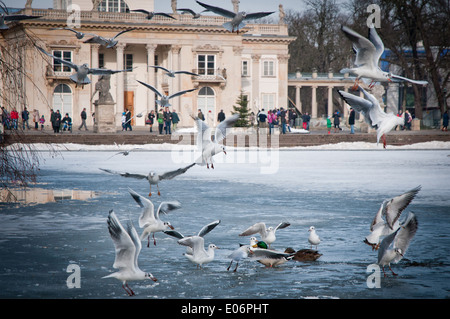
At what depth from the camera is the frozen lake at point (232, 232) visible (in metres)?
7.85

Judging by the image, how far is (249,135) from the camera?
4081 cm

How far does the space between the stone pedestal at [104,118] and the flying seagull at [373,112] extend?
31064 millimetres

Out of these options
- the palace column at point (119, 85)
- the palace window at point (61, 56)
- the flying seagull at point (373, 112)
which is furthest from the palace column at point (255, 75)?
the flying seagull at point (373, 112)

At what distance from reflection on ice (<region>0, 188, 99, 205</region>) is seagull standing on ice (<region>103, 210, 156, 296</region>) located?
798 centimetres

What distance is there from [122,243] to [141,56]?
59.8 m

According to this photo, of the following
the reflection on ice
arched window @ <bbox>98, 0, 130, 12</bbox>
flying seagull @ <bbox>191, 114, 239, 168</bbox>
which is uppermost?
arched window @ <bbox>98, 0, 130, 12</bbox>

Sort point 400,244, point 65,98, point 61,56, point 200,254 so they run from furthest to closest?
1. point 65,98
2. point 61,56
3. point 400,244
4. point 200,254

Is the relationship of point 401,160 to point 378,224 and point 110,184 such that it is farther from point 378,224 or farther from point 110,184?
point 378,224

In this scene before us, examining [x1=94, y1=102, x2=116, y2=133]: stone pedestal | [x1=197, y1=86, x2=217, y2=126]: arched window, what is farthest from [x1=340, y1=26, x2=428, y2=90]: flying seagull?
[x1=197, y1=86, x2=217, y2=126]: arched window

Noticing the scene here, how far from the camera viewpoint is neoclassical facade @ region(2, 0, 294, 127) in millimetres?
58875

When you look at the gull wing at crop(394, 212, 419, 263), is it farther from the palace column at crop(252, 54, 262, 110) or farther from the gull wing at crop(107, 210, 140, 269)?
the palace column at crop(252, 54, 262, 110)

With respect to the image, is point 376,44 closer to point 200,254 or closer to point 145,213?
point 200,254

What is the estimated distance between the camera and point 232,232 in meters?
11.1

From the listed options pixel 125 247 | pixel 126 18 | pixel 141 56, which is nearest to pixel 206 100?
pixel 141 56
